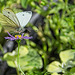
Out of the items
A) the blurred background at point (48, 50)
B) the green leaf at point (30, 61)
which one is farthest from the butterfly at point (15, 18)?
the green leaf at point (30, 61)

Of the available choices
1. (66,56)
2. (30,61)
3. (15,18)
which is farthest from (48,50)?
(15,18)

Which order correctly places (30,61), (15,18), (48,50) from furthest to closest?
1. (48,50)
2. (30,61)
3. (15,18)

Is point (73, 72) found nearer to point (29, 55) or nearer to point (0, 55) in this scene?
point (29, 55)

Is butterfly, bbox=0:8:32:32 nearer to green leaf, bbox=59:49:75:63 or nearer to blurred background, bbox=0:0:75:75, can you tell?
blurred background, bbox=0:0:75:75

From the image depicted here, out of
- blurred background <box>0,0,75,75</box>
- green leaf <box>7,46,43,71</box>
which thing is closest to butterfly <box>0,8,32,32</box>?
blurred background <box>0,0,75,75</box>

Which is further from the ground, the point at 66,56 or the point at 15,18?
the point at 15,18

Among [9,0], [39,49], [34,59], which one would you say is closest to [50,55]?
[39,49]

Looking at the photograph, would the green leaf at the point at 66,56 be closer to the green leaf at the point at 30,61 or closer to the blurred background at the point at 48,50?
the blurred background at the point at 48,50

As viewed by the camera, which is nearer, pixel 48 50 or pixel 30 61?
pixel 30 61

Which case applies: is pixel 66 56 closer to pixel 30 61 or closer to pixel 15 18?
pixel 30 61

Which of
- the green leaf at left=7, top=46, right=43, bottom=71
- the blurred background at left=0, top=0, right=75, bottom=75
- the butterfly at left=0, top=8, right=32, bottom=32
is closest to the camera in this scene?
the butterfly at left=0, top=8, right=32, bottom=32

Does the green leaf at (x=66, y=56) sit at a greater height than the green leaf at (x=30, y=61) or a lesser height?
greater
